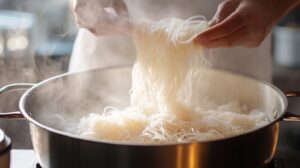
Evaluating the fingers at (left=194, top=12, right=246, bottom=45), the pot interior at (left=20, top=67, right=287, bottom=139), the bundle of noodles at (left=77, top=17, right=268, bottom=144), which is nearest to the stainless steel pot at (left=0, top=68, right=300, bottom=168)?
the pot interior at (left=20, top=67, right=287, bottom=139)

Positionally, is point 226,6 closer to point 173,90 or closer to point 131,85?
point 173,90

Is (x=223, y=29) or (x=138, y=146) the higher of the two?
(x=223, y=29)

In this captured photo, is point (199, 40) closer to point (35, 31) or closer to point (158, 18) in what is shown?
point (158, 18)

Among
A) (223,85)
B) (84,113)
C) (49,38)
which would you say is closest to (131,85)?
(84,113)

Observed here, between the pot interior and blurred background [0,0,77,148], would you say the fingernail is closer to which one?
the pot interior

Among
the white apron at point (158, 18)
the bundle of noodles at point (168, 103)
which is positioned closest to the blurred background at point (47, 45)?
the white apron at point (158, 18)

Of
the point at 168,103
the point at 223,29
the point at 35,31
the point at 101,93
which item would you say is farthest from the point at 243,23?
the point at 35,31

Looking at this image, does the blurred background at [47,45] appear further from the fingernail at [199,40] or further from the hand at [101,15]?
the fingernail at [199,40]
